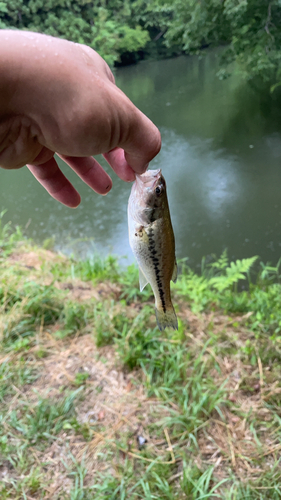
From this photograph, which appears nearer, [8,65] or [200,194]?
[8,65]

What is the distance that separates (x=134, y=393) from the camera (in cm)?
250

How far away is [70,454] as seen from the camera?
2.12 meters

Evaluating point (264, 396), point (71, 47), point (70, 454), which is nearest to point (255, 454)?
point (264, 396)

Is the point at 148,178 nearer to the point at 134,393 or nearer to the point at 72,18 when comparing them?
the point at 134,393

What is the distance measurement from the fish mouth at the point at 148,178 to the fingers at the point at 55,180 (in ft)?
2.03

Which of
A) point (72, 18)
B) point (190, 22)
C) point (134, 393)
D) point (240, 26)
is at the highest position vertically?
point (72, 18)

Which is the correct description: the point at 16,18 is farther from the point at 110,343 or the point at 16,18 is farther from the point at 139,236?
the point at 110,343

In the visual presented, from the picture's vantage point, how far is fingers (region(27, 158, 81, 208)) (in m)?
1.76

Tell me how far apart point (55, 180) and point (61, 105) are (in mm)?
882

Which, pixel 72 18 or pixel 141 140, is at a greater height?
pixel 72 18

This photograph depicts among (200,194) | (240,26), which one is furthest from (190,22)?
(200,194)

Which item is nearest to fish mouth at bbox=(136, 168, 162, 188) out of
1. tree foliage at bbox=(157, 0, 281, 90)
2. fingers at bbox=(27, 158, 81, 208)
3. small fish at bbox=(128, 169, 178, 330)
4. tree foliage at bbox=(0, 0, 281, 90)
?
small fish at bbox=(128, 169, 178, 330)

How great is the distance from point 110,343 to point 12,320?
3.22ft

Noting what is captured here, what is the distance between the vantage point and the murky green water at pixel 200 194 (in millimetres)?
5145
